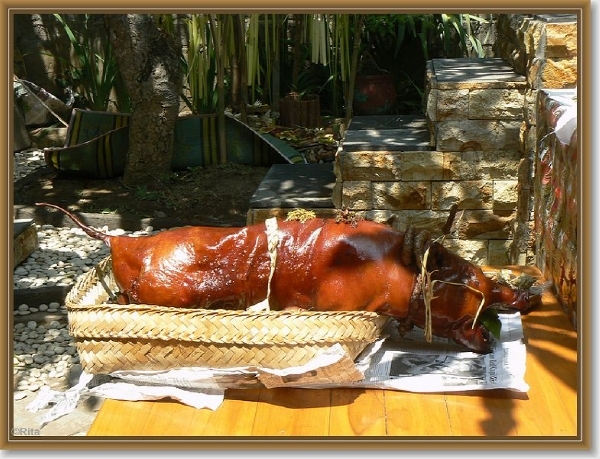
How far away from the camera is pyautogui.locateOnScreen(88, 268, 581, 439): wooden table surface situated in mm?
2123

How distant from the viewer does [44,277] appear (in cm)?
521

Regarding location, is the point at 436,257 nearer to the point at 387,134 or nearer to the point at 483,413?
the point at 483,413

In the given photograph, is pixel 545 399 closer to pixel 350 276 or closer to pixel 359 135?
pixel 350 276

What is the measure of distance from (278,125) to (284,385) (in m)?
6.27

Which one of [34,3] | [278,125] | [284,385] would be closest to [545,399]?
[284,385]

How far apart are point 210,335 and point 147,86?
4401 mm

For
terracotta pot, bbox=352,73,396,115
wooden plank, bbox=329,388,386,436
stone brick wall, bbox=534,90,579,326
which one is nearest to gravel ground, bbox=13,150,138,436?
wooden plank, bbox=329,388,386,436

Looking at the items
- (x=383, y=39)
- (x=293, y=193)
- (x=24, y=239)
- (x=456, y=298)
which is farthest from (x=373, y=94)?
(x=456, y=298)

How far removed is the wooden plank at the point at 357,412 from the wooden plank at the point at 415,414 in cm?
2

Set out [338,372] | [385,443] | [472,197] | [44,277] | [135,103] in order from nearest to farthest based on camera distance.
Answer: [385,443] < [338,372] < [472,197] < [44,277] < [135,103]

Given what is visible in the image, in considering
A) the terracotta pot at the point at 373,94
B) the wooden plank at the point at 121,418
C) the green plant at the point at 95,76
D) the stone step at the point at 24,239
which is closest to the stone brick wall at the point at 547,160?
the wooden plank at the point at 121,418

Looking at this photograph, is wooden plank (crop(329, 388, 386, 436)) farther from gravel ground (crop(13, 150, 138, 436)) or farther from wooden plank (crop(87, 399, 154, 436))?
gravel ground (crop(13, 150, 138, 436))

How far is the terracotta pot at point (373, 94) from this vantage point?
27.2ft

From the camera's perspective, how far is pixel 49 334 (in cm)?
462
